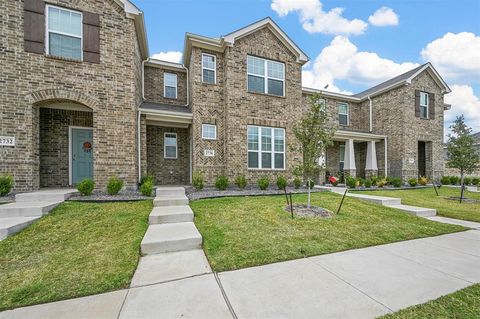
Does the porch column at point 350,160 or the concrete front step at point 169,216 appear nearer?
the concrete front step at point 169,216

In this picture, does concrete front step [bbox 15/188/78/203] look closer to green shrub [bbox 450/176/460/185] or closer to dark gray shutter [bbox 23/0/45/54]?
dark gray shutter [bbox 23/0/45/54]

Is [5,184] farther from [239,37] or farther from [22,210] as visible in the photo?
[239,37]

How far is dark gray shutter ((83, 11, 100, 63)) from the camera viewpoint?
755cm

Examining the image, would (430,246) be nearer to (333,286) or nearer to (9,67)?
(333,286)

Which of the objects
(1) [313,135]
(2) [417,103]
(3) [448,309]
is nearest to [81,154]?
(1) [313,135]

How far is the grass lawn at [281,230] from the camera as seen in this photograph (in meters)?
3.61

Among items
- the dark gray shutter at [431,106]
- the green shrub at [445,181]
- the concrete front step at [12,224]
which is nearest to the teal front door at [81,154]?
the concrete front step at [12,224]

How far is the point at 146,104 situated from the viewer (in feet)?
33.6

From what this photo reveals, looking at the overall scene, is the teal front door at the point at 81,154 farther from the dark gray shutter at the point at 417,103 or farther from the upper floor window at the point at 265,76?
the dark gray shutter at the point at 417,103

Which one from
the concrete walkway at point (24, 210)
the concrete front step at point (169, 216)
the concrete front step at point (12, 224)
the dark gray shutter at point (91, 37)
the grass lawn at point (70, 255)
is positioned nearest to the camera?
the grass lawn at point (70, 255)

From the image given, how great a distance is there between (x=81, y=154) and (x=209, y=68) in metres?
6.56

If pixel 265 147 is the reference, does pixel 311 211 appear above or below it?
below

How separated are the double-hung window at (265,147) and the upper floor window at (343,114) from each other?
7.75m

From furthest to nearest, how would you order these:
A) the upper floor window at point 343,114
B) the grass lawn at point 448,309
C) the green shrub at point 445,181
A: 1. the upper floor window at point 343,114
2. the green shrub at point 445,181
3. the grass lawn at point 448,309
